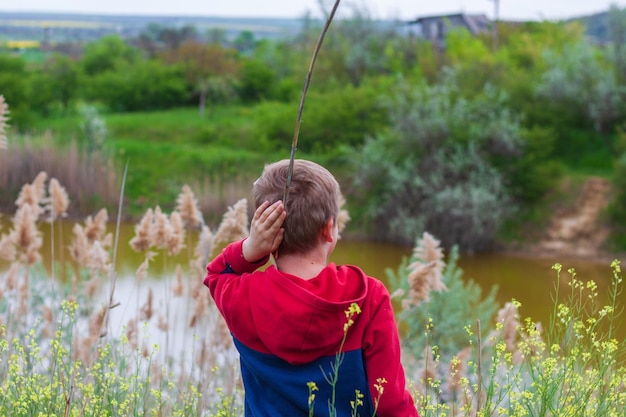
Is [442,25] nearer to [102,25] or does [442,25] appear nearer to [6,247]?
[6,247]

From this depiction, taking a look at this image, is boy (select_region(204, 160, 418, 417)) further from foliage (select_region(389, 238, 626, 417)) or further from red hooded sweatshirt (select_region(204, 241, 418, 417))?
foliage (select_region(389, 238, 626, 417))

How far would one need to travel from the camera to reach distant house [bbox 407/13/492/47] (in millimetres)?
38281

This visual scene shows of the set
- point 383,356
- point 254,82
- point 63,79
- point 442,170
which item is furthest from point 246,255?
point 254,82

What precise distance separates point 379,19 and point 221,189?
53.7ft

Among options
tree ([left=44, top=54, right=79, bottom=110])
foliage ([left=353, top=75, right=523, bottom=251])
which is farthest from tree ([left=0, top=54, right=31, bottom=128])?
foliage ([left=353, top=75, right=523, bottom=251])

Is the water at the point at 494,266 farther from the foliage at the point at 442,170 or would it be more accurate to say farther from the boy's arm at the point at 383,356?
the boy's arm at the point at 383,356

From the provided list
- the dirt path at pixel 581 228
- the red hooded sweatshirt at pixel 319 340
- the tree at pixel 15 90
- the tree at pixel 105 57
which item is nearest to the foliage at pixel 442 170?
the dirt path at pixel 581 228

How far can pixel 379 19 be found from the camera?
124 feet

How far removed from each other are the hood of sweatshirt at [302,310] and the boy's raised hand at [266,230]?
0.07m

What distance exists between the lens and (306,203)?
99.2 inches

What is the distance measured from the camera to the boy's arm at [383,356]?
2516mm

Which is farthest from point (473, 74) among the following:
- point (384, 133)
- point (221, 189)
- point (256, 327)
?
point (256, 327)

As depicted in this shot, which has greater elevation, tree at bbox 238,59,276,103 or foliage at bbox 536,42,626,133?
foliage at bbox 536,42,626,133

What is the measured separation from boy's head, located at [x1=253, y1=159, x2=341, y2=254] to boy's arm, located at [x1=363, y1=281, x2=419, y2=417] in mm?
234
